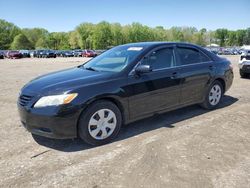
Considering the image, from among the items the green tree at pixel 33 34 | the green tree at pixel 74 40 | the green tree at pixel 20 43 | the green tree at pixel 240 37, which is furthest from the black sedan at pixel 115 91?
the green tree at pixel 240 37

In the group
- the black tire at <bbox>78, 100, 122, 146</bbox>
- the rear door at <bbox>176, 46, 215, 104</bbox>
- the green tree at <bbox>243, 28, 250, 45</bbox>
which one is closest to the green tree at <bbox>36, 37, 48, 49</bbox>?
the green tree at <bbox>243, 28, 250, 45</bbox>

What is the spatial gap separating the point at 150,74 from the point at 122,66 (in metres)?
0.52

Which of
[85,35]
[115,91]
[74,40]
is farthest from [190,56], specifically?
[74,40]

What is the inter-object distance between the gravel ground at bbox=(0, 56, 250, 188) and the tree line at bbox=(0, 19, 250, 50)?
91738 mm

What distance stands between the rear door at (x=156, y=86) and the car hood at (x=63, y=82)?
1.87 feet

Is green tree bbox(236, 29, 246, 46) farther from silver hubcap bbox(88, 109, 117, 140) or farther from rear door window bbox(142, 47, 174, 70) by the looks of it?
silver hubcap bbox(88, 109, 117, 140)

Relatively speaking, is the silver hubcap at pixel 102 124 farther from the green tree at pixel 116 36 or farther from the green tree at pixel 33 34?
the green tree at pixel 33 34

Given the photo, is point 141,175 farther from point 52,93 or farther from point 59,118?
point 52,93

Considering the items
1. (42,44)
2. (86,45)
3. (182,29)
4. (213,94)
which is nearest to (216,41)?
(182,29)

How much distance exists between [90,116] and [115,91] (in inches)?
22.6

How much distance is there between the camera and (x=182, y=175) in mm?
3369

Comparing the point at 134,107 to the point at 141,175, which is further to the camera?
the point at 134,107

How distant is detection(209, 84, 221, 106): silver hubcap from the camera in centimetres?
621

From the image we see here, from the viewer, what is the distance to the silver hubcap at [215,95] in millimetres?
6206
